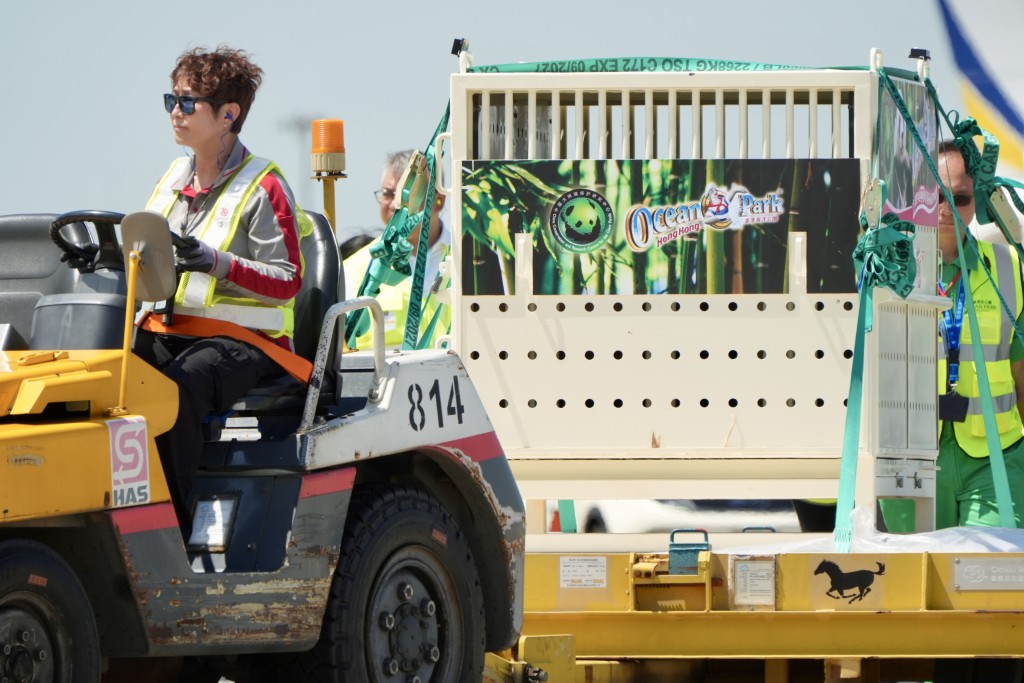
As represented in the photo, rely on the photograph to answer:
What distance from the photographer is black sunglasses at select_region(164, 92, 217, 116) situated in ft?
20.2

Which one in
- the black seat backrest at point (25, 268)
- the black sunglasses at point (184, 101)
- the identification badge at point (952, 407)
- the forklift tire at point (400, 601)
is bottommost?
the forklift tire at point (400, 601)

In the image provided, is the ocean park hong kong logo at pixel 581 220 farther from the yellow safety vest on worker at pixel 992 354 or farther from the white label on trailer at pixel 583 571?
the yellow safety vest on worker at pixel 992 354

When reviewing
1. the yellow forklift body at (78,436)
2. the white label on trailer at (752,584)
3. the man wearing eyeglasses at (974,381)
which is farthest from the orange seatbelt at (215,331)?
the man wearing eyeglasses at (974,381)

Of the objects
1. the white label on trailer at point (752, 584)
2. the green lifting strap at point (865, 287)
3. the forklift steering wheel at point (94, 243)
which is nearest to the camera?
the forklift steering wheel at point (94, 243)

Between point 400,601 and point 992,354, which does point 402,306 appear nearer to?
point 992,354

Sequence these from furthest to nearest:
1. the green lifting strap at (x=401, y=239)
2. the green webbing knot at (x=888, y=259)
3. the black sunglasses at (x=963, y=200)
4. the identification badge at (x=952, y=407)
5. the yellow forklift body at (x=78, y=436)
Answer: the black sunglasses at (x=963, y=200) < the identification badge at (x=952, y=407) < the green lifting strap at (x=401, y=239) < the green webbing knot at (x=888, y=259) < the yellow forklift body at (x=78, y=436)

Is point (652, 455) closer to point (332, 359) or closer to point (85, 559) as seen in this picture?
point (332, 359)

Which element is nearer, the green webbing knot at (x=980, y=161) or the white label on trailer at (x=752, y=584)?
the white label on trailer at (x=752, y=584)

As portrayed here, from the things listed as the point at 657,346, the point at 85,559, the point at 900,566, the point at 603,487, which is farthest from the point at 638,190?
the point at 85,559

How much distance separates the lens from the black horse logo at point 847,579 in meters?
7.84

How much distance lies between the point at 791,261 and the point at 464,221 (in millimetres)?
1421

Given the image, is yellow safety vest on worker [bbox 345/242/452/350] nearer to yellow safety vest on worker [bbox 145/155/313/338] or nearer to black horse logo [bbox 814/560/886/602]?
yellow safety vest on worker [bbox 145/155/313/338]

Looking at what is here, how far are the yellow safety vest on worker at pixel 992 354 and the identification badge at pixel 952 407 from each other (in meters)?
0.05

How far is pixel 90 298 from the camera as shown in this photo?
5383 mm
